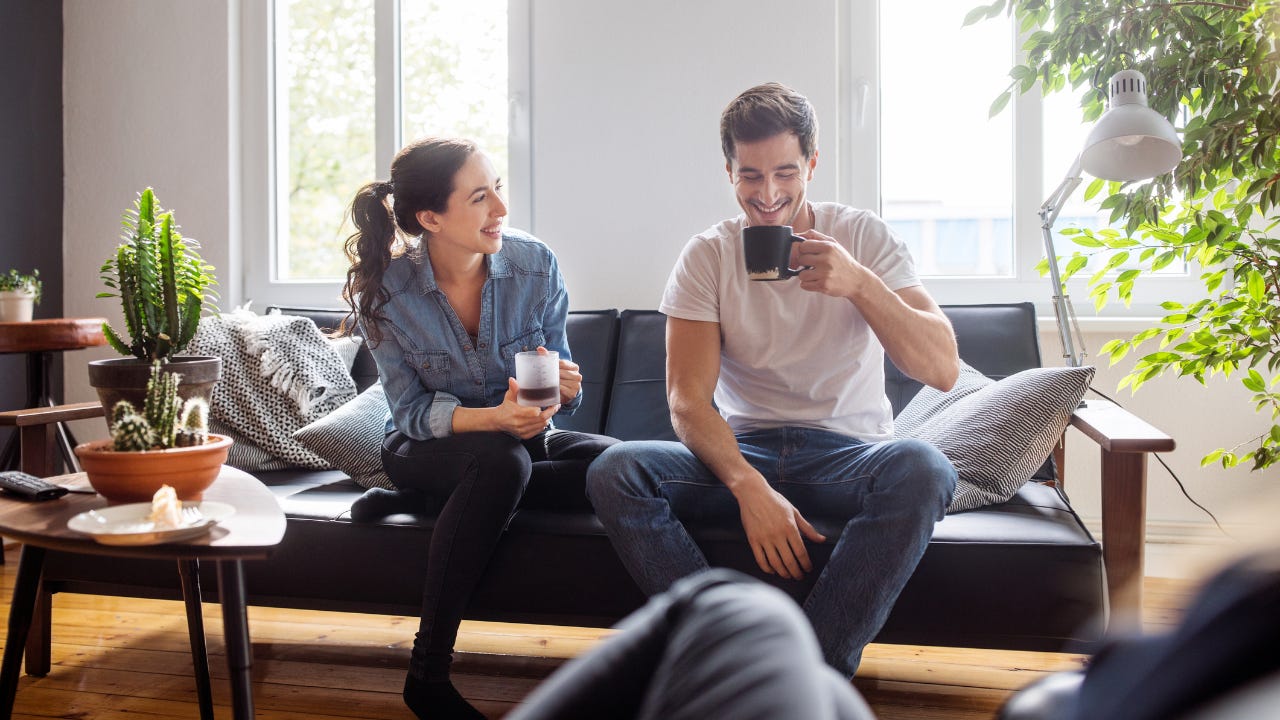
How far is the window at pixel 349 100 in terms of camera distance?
3131 mm

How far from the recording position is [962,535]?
5.27ft

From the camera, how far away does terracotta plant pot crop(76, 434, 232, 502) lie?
124 cm

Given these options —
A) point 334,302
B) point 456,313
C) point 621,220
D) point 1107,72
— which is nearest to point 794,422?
point 456,313

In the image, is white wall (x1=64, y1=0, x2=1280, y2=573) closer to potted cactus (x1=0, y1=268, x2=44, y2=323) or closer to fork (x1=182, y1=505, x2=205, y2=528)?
potted cactus (x1=0, y1=268, x2=44, y2=323)

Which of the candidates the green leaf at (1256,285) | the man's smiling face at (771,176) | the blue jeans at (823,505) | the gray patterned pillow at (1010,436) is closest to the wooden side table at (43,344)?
the blue jeans at (823,505)

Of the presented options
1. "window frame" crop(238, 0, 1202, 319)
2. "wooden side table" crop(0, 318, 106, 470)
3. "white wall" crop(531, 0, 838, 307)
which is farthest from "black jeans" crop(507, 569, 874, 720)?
"wooden side table" crop(0, 318, 106, 470)

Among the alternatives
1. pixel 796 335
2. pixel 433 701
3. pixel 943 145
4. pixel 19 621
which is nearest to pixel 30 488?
pixel 19 621

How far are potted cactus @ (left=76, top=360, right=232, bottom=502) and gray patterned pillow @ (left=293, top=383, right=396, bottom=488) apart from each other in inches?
27.6

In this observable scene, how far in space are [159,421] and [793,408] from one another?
1.08 meters

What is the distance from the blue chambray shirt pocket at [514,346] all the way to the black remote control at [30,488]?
32.4 inches

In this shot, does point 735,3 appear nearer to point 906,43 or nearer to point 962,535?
point 906,43

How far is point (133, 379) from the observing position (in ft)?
4.42

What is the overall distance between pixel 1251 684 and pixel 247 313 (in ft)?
8.53

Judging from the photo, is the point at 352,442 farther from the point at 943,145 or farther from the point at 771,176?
the point at 943,145
